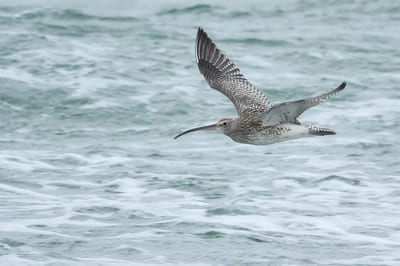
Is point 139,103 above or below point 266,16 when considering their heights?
below

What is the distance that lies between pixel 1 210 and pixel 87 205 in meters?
1.00

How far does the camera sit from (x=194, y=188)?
11.6 m

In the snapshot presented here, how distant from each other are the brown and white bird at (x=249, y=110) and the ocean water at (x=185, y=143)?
3.24ft

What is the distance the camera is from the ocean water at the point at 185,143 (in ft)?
31.6

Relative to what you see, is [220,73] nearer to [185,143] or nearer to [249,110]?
[249,110]

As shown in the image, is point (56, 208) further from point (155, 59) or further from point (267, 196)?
point (155, 59)

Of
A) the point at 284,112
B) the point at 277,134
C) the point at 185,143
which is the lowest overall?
the point at 185,143

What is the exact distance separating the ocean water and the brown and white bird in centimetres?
99

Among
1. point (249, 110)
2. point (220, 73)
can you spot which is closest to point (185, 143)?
point (220, 73)

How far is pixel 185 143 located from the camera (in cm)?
1380

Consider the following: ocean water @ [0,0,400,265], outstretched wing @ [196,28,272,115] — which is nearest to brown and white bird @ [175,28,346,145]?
outstretched wing @ [196,28,272,115]

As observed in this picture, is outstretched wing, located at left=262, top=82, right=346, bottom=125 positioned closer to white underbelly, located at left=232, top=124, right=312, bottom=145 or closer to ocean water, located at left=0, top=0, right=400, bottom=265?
white underbelly, located at left=232, top=124, right=312, bottom=145

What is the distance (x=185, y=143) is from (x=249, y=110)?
3.19 meters

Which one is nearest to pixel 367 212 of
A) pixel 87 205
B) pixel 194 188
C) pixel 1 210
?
pixel 194 188
